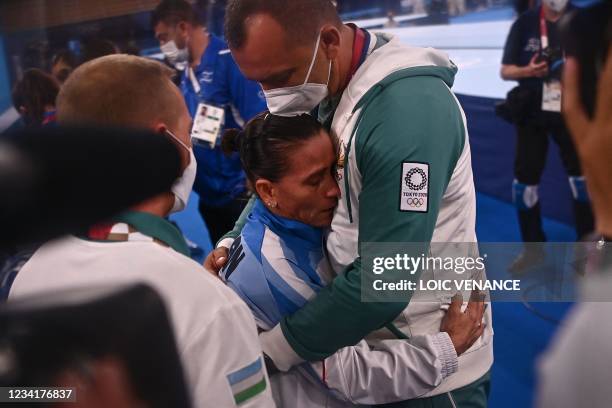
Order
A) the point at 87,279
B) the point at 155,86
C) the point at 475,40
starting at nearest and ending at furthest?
1. the point at 87,279
2. the point at 155,86
3. the point at 475,40

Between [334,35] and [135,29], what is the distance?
15.4 feet

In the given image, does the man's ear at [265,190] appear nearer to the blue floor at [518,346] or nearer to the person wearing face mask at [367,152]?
the person wearing face mask at [367,152]

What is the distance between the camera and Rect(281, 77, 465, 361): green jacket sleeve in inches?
38.9

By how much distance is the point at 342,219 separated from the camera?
1.17 meters

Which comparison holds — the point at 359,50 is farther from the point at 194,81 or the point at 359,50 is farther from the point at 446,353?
the point at 194,81

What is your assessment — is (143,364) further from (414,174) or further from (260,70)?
(260,70)

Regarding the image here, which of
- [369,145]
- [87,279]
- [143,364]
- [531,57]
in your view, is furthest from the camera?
[531,57]

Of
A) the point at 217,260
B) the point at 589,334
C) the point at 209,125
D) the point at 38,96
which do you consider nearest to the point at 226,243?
the point at 217,260

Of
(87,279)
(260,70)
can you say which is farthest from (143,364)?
(260,70)

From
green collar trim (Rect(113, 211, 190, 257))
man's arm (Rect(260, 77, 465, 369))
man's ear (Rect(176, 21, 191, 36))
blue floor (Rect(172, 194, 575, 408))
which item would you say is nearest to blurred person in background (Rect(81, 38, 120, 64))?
man's ear (Rect(176, 21, 191, 36))

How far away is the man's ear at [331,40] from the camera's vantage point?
119 centimetres

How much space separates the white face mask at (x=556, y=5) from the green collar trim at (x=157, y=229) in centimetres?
304

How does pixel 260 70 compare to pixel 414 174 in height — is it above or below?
above

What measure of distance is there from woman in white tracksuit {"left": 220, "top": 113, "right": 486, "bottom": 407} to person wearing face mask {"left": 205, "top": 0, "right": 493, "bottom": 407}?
1.5 inches
